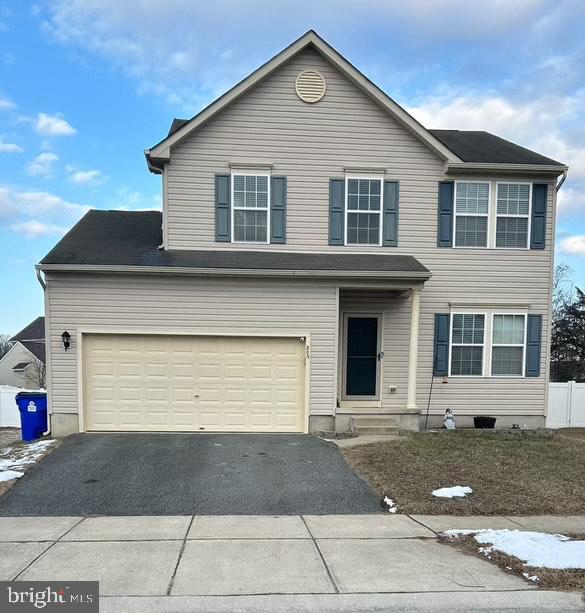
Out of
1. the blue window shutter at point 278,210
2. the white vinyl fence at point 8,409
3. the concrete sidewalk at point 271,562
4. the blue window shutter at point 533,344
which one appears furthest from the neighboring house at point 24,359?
the concrete sidewalk at point 271,562

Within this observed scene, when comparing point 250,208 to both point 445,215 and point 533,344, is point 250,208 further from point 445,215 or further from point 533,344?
point 533,344

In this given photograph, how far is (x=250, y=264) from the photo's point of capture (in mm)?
9523

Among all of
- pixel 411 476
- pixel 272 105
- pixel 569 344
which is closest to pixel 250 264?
pixel 272 105

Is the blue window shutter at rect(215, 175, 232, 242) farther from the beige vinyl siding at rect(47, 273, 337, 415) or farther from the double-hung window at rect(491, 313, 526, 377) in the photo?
the double-hung window at rect(491, 313, 526, 377)

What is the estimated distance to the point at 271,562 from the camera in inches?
162

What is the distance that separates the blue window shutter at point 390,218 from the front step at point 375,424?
3.88 m

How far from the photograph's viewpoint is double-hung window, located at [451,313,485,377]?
423 inches

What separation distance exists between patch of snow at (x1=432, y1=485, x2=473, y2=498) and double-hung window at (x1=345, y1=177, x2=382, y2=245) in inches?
231

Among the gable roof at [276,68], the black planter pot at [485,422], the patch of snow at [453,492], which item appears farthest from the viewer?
the black planter pot at [485,422]

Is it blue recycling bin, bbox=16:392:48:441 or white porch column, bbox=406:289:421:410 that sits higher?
white porch column, bbox=406:289:421:410

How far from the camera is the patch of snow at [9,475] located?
657cm

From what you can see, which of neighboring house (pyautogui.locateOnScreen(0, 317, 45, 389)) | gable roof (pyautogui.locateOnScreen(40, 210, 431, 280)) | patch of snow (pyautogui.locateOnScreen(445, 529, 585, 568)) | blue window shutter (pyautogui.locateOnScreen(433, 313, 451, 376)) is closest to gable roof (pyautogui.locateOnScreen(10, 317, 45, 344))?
neighboring house (pyautogui.locateOnScreen(0, 317, 45, 389))

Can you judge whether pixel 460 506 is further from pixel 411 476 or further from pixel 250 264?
pixel 250 264

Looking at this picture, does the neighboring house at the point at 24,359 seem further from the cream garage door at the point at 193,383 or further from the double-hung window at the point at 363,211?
the double-hung window at the point at 363,211
